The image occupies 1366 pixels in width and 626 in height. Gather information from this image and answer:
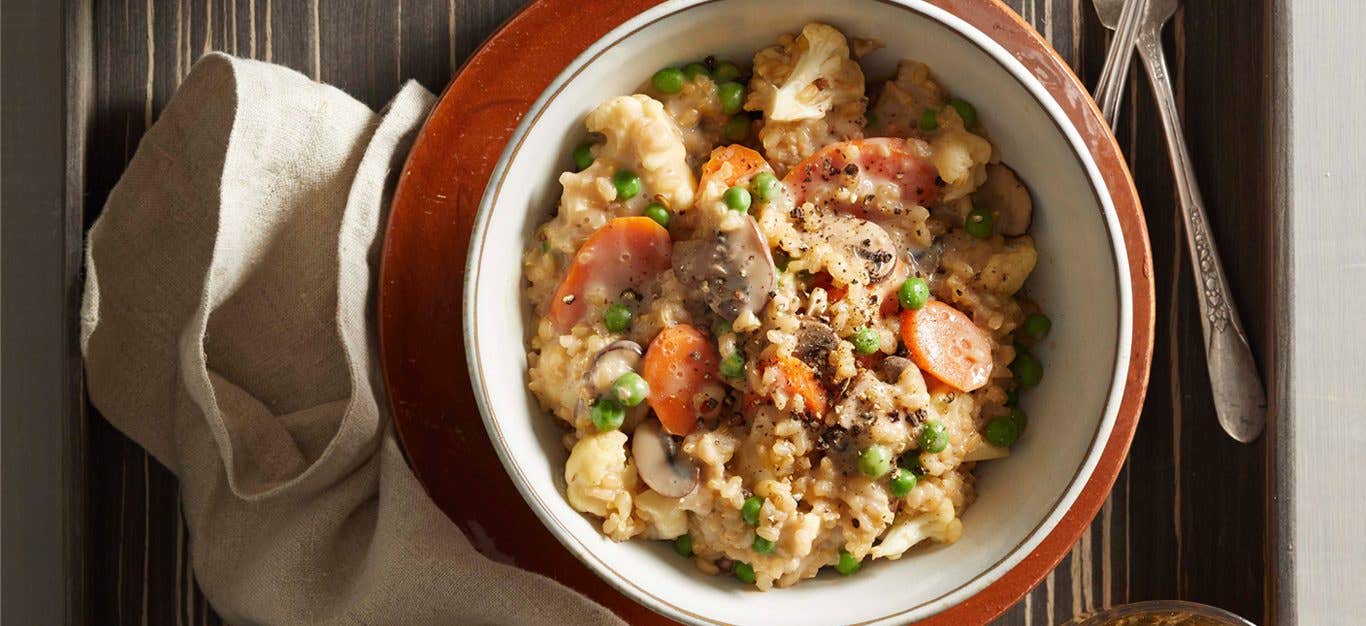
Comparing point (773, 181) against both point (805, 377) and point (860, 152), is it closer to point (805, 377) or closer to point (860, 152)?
point (860, 152)

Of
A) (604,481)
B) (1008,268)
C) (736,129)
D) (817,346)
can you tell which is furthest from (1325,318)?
(604,481)

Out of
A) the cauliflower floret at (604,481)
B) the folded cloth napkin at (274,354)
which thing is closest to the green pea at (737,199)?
the cauliflower floret at (604,481)

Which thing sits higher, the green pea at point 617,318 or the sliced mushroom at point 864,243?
the sliced mushroom at point 864,243

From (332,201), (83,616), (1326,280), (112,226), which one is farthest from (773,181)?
(83,616)

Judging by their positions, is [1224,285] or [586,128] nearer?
[586,128]

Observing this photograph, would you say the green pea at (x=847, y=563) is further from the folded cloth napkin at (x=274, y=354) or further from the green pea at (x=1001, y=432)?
the folded cloth napkin at (x=274, y=354)

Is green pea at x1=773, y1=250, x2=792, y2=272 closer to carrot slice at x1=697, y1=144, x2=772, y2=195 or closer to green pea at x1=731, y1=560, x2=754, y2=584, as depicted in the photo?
carrot slice at x1=697, y1=144, x2=772, y2=195
